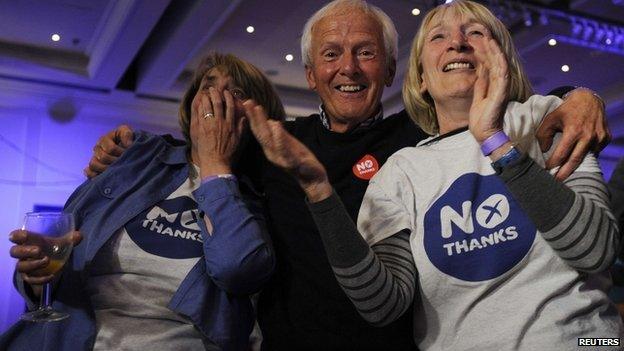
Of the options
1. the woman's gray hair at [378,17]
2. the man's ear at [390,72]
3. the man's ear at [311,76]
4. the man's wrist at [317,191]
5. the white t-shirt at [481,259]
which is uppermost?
the woman's gray hair at [378,17]

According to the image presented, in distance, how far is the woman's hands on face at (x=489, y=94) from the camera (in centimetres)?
118

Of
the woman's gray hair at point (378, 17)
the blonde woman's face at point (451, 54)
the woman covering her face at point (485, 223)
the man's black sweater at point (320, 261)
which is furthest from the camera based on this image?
the woman's gray hair at point (378, 17)

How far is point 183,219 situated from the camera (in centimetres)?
169

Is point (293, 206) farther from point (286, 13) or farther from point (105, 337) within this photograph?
point (286, 13)

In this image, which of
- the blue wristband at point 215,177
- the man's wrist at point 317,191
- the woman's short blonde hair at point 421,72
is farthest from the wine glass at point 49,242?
the woman's short blonde hair at point 421,72

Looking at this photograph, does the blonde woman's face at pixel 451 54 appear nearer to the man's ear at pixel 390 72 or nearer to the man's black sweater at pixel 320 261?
the man's black sweater at pixel 320 261

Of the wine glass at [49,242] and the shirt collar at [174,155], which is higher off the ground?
the shirt collar at [174,155]

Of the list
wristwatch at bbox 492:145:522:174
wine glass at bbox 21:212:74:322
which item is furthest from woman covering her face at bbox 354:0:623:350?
wine glass at bbox 21:212:74:322

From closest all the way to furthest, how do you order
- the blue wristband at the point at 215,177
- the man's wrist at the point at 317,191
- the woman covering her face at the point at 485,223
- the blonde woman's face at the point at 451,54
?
the woman covering her face at the point at 485,223 < the man's wrist at the point at 317,191 < the blonde woman's face at the point at 451,54 < the blue wristband at the point at 215,177

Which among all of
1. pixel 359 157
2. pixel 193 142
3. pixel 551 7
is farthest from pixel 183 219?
pixel 551 7

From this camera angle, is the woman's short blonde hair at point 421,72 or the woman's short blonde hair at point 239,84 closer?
the woman's short blonde hair at point 421,72

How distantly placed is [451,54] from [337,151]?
45cm

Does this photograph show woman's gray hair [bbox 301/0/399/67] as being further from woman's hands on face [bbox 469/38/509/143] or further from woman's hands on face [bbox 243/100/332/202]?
woman's hands on face [bbox 243/100/332/202]

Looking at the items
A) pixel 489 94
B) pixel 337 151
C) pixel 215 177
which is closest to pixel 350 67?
pixel 337 151
